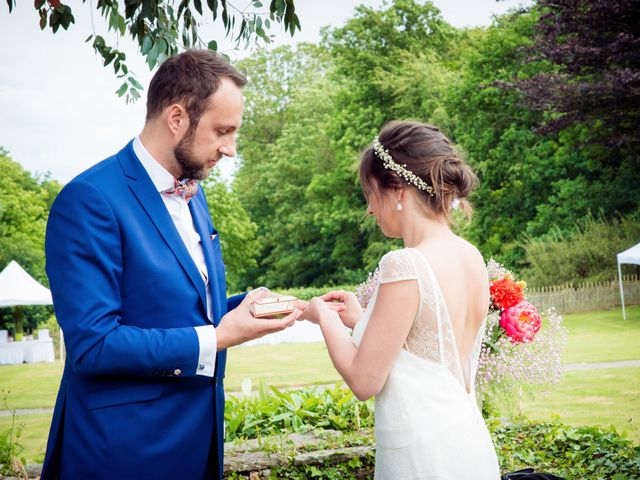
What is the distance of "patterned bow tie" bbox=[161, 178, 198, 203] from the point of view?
2.45 metres

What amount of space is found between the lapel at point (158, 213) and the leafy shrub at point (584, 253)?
880 inches

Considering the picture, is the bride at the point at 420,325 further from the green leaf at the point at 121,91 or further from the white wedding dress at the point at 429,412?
the green leaf at the point at 121,91

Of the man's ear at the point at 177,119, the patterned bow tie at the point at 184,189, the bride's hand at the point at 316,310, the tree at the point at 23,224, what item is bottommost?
the bride's hand at the point at 316,310

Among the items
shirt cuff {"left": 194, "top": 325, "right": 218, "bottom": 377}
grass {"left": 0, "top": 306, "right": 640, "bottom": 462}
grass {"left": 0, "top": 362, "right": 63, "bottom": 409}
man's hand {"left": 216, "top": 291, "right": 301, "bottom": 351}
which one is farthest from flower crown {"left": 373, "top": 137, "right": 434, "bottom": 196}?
grass {"left": 0, "top": 362, "right": 63, "bottom": 409}

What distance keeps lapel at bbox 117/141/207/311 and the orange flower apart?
93.1 inches

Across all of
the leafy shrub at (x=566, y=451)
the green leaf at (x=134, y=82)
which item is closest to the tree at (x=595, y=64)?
the leafy shrub at (x=566, y=451)

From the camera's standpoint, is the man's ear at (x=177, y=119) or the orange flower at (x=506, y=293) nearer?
the man's ear at (x=177, y=119)

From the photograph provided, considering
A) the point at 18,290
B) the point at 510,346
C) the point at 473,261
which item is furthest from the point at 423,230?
the point at 18,290

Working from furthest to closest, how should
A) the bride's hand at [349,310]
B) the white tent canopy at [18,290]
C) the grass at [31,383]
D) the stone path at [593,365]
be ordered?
the white tent canopy at [18,290] < the grass at [31,383] < the stone path at [593,365] < the bride's hand at [349,310]

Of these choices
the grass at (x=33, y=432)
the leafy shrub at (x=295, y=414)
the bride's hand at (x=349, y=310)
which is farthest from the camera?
the grass at (x=33, y=432)

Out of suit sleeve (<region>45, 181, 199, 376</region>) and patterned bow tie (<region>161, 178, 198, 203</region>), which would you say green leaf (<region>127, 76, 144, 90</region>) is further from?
suit sleeve (<region>45, 181, 199, 376</region>)

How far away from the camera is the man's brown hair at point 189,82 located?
2355mm

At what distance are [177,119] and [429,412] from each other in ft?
4.45

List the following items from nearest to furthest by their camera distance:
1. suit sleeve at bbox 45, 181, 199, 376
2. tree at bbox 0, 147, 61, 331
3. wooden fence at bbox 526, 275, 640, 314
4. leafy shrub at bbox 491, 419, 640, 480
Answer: suit sleeve at bbox 45, 181, 199, 376 → leafy shrub at bbox 491, 419, 640, 480 → wooden fence at bbox 526, 275, 640, 314 → tree at bbox 0, 147, 61, 331
